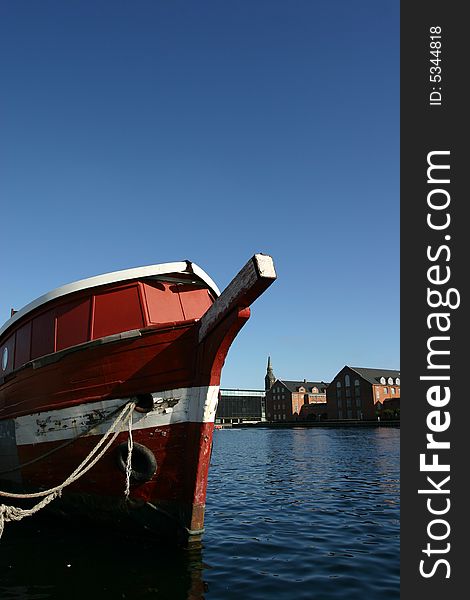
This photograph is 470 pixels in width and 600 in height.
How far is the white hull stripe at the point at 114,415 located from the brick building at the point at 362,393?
70342 mm

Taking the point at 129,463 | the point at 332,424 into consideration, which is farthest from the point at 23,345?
the point at 332,424

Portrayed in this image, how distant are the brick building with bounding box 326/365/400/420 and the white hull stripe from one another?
231ft

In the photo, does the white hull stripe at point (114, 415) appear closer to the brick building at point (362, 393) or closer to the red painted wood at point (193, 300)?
the red painted wood at point (193, 300)

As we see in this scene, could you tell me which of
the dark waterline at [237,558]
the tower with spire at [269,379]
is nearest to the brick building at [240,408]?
the tower with spire at [269,379]

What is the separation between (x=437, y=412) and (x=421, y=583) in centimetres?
178

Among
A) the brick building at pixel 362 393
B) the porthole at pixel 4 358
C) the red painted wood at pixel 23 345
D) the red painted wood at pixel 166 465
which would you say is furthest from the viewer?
the brick building at pixel 362 393

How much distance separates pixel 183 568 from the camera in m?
6.77

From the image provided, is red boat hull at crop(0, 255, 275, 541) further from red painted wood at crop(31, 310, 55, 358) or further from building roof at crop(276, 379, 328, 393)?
building roof at crop(276, 379, 328, 393)

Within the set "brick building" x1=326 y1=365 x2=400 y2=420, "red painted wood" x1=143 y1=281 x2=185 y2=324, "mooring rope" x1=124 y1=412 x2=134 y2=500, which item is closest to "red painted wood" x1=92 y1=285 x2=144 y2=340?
"red painted wood" x1=143 y1=281 x2=185 y2=324

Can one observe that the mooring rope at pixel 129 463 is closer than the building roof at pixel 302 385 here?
Yes

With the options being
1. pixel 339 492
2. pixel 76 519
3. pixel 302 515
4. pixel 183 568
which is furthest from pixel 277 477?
pixel 183 568

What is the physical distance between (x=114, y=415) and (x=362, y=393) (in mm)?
74145

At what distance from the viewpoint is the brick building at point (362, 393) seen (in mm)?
75562

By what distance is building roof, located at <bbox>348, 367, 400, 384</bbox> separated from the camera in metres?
78.2
